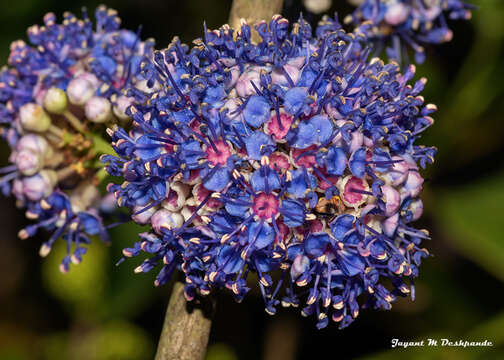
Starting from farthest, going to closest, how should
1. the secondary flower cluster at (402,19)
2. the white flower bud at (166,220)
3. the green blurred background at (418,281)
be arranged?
the green blurred background at (418,281), the secondary flower cluster at (402,19), the white flower bud at (166,220)

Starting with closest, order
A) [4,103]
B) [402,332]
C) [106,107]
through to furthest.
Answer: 1. [106,107]
2. [4,103]
3. [402,332]

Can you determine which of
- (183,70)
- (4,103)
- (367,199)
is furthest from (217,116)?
(4,103)

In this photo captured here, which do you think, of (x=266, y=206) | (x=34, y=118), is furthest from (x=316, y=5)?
(x=34, y=118)

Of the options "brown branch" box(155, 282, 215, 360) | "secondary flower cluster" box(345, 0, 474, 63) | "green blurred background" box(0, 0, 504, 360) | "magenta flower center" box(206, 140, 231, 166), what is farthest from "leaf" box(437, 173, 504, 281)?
"magenta flower center" box(206, 140, 231, 166)

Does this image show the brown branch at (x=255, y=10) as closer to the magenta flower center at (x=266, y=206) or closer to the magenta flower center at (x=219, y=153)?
the magenta flower center at (x=219, y=153)

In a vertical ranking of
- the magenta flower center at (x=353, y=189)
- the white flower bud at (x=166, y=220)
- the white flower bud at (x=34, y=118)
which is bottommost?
the white flower bud at (x=166, y=220)

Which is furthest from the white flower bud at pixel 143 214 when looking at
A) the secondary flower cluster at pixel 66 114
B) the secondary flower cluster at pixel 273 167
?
the secondary flower cluster at pixel 66 114

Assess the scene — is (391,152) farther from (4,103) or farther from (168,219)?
(4,103)
